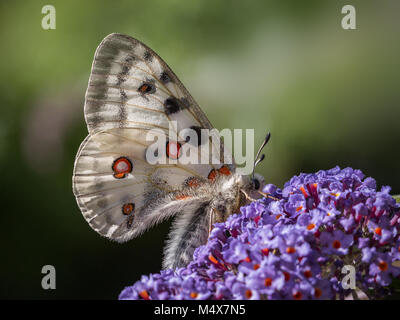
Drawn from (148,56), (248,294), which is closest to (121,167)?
(148,56)

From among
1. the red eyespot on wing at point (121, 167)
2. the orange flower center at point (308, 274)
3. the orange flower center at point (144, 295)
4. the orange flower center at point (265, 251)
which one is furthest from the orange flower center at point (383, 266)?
the red eyespot on wing at point (121, 167)

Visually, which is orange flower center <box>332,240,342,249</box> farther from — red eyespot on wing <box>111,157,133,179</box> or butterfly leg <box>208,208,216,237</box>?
red eyespot on wing <box>111,157,133,179</box>

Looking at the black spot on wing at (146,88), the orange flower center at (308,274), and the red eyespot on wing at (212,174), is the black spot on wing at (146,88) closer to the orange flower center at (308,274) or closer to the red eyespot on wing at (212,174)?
the red eyespot on wing at (212,174)

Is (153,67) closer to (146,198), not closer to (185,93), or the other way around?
(185,93)

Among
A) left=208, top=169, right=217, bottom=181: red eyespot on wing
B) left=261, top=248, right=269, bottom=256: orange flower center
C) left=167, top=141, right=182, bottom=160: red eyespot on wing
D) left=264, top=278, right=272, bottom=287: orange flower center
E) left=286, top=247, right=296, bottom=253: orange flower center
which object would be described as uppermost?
left=167, top=141, right=182, bottom=160: red eyespot on wing

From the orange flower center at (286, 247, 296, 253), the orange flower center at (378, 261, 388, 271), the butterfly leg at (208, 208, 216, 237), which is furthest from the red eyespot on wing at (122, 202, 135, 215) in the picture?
the orange flower center at (378, 261, 388, 271)

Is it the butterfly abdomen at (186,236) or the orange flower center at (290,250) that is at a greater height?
the orange flower center at (290,250)
